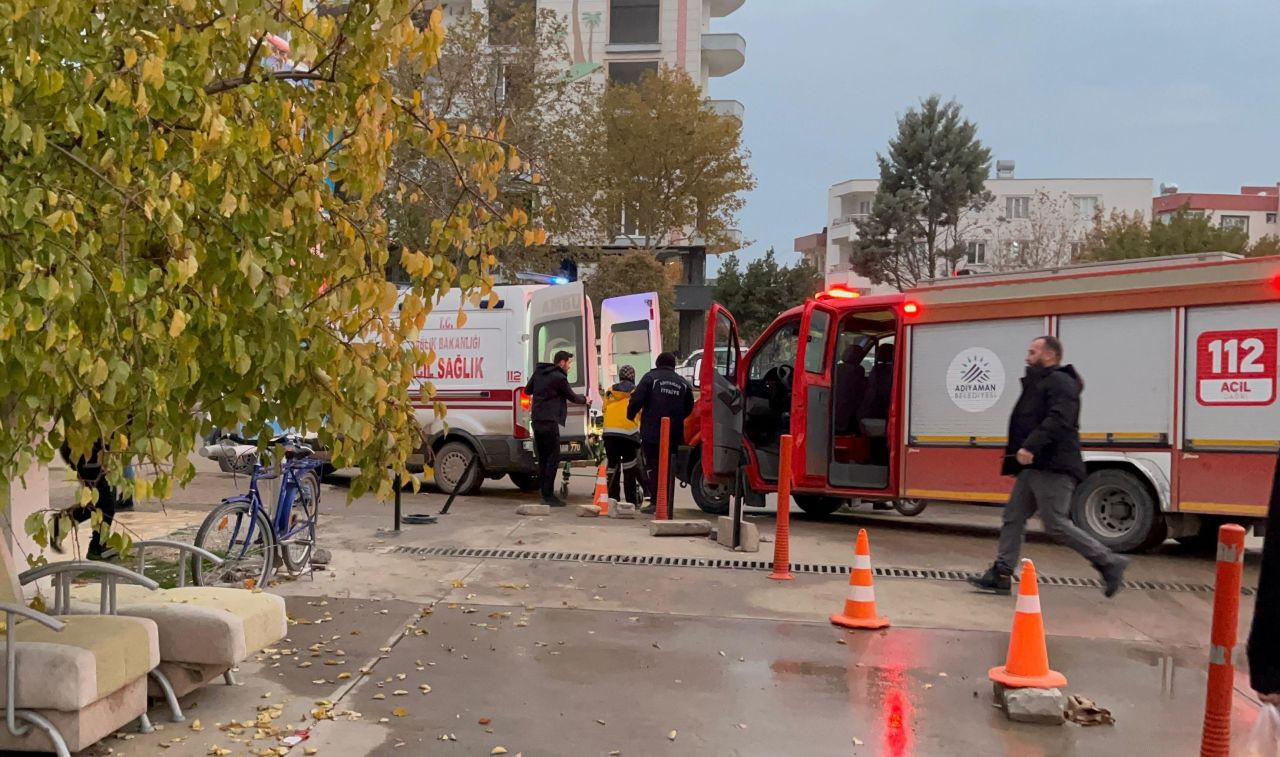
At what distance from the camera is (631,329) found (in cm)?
1791

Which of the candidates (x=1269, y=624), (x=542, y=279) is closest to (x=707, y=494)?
(x=542, y=279)

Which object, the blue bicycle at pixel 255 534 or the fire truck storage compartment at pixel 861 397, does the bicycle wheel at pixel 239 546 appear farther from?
the fire truck storage compartment at pixel 861 397

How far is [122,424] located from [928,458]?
819 cm

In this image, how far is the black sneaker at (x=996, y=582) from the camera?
7531mm

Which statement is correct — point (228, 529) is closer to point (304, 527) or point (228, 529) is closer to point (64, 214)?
point (304, 527)

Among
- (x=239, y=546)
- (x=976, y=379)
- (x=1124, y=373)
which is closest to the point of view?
(x=239, y=546)

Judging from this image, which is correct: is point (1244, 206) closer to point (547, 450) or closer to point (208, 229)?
point (547, 450)

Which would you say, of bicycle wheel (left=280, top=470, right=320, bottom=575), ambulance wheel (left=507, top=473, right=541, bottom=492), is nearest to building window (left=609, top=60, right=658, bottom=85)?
ambulance wheel (left=507, top=473, right=541, bottom=492)

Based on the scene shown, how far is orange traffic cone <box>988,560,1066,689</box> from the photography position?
5059 mm

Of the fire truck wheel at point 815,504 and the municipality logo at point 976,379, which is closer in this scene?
the municipality logo at point 976,379

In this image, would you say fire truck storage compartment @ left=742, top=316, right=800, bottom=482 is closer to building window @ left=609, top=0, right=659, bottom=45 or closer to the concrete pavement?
the concrete pavement

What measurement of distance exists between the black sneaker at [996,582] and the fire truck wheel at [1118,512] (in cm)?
229

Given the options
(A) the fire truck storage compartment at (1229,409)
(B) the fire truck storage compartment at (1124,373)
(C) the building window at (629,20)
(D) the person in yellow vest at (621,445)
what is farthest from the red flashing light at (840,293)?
(C) the building window at (629,20)

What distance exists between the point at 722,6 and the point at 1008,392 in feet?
131
